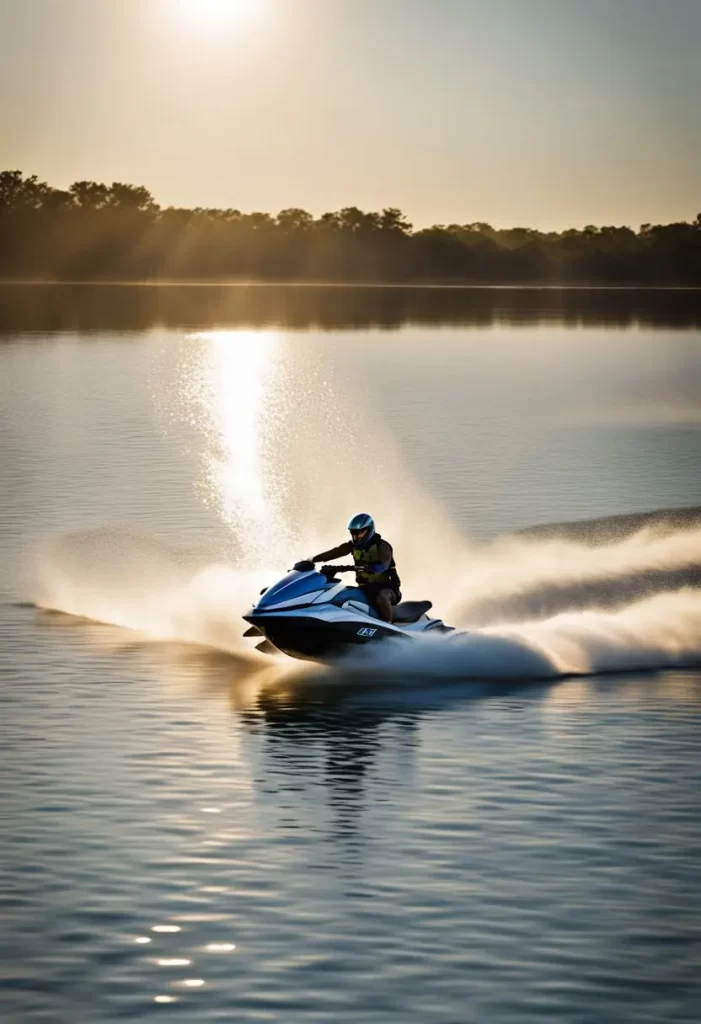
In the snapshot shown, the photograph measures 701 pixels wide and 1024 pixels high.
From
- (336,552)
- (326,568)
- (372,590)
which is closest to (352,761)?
(326,568)

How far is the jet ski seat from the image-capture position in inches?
895

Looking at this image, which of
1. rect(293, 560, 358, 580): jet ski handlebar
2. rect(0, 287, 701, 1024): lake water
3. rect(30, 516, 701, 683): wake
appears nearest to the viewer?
rect(0, 287, 701, 1024): lake water

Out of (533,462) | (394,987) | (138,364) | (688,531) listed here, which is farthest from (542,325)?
(394,987)

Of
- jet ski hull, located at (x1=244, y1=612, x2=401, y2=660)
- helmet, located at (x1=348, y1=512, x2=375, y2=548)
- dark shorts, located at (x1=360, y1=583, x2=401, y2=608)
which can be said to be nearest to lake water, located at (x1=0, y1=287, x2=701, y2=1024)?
jet ski hull, located at (x1=244, y1=612, x2=401, y2=660)

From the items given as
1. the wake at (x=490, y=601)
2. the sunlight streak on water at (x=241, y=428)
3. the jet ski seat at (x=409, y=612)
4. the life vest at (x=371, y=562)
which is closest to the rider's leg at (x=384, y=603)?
the life vest at (x=371, y=562)

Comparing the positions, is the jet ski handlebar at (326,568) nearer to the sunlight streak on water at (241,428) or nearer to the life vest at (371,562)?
the life vest at (371,562)

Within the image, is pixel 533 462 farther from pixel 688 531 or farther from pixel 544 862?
pixel 544 862

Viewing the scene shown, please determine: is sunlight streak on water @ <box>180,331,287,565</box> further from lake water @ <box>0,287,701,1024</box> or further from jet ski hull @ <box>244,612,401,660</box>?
jet ski hull @ <box>244,612,401,660</box>

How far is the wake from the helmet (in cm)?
125

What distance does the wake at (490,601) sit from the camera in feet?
76.3

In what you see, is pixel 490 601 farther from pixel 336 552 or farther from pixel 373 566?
pixel 373 566

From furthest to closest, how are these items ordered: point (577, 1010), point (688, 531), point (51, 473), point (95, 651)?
point (51, 473)
point (688, 531)
point (95, 651)
point (577, 1010)

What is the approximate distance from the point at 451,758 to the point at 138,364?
3103 inches

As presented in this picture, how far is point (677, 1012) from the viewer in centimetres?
1269
